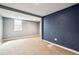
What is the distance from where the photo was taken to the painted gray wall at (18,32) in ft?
19.9

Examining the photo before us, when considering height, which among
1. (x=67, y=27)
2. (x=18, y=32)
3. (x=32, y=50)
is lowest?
(x=32, y=50)

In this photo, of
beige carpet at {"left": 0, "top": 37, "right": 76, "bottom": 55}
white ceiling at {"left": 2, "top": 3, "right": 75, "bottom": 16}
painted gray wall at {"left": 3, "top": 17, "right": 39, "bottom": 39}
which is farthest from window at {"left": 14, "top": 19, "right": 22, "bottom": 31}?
white ceiling at {"left": 2, "top": 3, "right": 75, "bottom": 16}

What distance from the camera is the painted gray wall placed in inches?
238

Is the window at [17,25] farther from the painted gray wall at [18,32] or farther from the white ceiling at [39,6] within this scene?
the white ceiling at [39,6]

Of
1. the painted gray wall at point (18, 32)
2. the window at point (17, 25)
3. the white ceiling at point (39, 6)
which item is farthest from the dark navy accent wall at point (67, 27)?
the window at point (17, 25)

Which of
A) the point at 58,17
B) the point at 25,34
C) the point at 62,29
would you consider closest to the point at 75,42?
the point at 62,29

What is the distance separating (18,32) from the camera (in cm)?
723

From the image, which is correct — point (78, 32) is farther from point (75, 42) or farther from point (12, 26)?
point (12, 26)

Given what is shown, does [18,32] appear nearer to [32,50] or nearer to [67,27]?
[32,50]

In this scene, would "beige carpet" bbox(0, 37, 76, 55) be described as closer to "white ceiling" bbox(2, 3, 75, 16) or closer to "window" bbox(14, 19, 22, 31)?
"white ceiling" bbox(2, 3, 75, 16)

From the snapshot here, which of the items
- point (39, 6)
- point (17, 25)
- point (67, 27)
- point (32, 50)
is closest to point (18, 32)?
point (17, 25)
